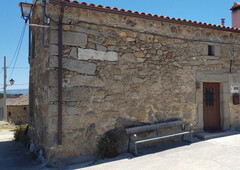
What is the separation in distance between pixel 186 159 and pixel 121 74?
2.32 m

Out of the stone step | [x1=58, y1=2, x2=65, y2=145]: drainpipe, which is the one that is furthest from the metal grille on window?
[x1=58, y1=2, x2=65, y2=145]: drainpipe

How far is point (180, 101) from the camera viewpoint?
19.6 ft

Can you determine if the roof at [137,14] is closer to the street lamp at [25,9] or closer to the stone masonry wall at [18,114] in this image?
the street lamp at [25,9]

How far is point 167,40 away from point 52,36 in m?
3.00

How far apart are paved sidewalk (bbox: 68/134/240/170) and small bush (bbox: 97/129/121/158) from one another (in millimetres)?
193

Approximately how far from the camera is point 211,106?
6.66 metres

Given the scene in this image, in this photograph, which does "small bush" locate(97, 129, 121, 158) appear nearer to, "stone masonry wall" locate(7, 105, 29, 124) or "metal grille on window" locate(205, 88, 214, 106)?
"metal grille on window" locate(205, 88, 214, 106)

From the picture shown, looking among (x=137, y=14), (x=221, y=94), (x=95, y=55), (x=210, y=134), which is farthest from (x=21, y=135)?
(x=221, y=94)

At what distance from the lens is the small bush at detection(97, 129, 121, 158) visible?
4719 mm

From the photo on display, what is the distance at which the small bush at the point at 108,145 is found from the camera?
4719 mm

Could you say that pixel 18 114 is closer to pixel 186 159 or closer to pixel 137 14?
pixel 137 14

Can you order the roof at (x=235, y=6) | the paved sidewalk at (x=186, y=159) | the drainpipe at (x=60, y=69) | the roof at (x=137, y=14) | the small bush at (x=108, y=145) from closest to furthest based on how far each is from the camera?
the paved sidewalk at (x=186, y=159)
the drainpipe at (x=60, y=69)
the roof at (x=137, y=14)
the small bush at (x=108, y=145)
the roof at (x=235, y=6)

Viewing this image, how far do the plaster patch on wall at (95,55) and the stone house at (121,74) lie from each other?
0.07ft

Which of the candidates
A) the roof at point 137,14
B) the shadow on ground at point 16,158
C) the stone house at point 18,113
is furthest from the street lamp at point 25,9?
the stone house at point 18,113
